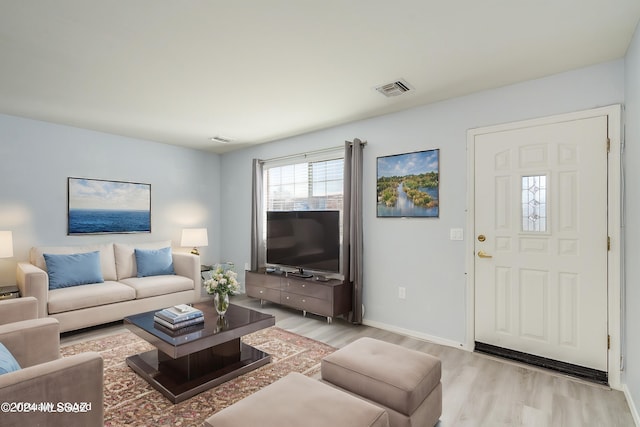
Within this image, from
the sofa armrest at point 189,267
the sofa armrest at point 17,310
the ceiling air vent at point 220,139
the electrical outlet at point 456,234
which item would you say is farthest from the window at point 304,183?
the sofa armrest at point 17,310

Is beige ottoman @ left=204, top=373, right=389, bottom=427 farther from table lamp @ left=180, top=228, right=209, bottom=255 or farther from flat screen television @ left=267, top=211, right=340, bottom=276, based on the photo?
table lamp @ left=180, top=228, right=209, bottom=255

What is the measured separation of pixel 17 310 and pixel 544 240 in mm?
4212

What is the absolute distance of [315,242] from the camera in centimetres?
419

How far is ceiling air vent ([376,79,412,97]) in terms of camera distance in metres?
2.94

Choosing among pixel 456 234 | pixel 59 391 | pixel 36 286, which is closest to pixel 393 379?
pixel 59 391

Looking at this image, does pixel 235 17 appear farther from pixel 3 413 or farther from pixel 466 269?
pixel 466 269

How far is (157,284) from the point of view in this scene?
4168 millimetres

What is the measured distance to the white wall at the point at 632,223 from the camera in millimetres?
2074

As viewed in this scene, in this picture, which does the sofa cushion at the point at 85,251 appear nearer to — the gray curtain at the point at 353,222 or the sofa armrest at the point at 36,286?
the sofa armrest at the point at 36,286

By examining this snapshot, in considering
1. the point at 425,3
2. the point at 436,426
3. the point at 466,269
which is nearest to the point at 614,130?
the point at 466,269

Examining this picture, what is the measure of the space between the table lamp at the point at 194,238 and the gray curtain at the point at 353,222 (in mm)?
2509

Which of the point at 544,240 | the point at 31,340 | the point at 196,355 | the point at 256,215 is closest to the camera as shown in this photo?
the point at 31,340

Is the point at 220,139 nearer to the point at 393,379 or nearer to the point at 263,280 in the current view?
the point at 263,280

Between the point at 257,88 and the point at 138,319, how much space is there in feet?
7.48
